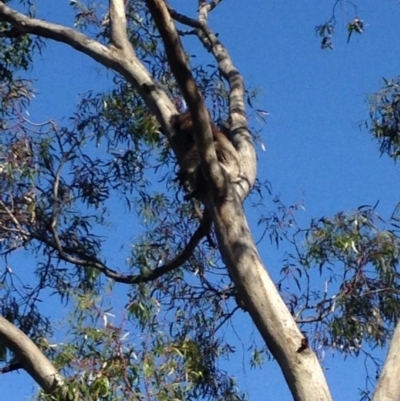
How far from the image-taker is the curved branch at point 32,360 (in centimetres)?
591

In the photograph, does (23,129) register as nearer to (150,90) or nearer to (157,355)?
(150,90)

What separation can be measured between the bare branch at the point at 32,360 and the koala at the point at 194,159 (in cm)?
137

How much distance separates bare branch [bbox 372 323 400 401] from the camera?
17.5 feet

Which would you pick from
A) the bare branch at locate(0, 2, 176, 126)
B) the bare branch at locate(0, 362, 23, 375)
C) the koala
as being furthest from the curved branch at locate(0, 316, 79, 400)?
the bare branch at locate(0, 2, 176, 126)

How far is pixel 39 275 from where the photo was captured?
8.12 metres

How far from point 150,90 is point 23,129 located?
1771 mm

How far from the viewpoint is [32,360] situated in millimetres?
5965

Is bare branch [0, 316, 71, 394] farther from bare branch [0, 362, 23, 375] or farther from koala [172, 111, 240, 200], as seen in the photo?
koala [172, 111, 240, 200]

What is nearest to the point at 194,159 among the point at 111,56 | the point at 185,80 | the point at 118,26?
the point at 185,80

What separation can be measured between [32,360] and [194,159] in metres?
1.62

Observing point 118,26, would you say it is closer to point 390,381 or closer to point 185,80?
point 185,80

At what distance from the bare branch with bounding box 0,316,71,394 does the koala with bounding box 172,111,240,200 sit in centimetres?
137

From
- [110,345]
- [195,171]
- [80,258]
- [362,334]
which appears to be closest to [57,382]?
[110,345]

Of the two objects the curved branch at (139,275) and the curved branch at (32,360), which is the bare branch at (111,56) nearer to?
the curved branch at (139,275)
